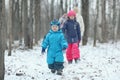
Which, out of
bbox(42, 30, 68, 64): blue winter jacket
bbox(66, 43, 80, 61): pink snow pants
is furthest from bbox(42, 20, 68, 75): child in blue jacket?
bbox(66, 43, 80, 61): pink snow pants

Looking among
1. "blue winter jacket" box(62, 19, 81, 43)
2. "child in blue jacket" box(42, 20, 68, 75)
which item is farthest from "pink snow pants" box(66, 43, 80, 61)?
"child in blue jacket" box(42, 20, 68, 75)

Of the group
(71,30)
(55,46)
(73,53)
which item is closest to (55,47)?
(55,46)

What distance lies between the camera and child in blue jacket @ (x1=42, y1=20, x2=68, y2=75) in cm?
1034

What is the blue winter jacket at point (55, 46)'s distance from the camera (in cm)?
1035

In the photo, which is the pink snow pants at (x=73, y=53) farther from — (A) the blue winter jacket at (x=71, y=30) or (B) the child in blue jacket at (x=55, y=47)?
(B) the child in blue jacket at (x=55, y=47)

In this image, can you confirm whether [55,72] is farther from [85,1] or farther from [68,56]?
[85,1]

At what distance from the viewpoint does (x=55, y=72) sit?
10570 mm

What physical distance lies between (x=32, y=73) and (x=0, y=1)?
316 centimetres

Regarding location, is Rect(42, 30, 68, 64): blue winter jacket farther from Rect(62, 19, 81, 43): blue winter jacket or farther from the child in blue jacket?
Rect(62, 19, 81, 43): blue winter jacket

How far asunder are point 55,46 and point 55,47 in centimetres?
3

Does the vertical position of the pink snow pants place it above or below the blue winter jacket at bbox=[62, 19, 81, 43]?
below

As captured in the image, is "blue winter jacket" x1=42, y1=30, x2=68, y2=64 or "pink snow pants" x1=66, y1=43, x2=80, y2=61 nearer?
"blue winter jacket" x1=42, y1=30, x2=68, y2=64

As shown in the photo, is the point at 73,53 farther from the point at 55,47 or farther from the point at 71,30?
the point at 55,47

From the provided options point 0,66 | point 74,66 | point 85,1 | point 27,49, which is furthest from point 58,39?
point 85,1
